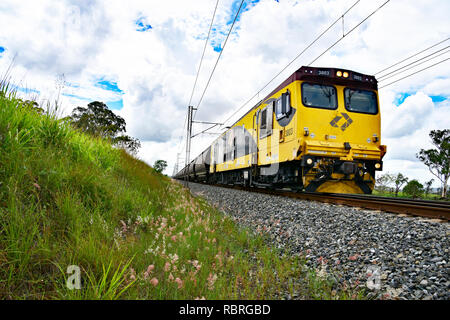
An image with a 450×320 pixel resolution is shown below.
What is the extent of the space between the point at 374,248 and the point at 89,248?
3014 millimetres

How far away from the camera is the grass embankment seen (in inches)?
71.7

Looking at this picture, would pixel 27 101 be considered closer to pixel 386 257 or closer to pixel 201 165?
pixel 386 257

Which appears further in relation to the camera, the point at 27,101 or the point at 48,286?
the point at 27,101

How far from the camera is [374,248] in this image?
10.0ft

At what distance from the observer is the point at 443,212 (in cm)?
438

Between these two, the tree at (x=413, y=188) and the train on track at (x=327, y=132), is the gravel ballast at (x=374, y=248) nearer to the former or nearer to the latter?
the train on track at (x=327, y=132)

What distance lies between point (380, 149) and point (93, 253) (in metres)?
8.44

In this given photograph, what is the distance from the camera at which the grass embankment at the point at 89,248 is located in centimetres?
182

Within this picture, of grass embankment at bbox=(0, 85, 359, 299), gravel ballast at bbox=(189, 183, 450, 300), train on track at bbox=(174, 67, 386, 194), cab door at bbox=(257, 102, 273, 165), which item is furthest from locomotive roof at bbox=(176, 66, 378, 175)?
grass embankment at bbox=(0, 85, 359, 299)

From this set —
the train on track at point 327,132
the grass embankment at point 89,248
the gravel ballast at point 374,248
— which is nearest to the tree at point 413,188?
the train on track at point 327,132

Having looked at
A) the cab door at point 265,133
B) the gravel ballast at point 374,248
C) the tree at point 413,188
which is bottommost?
the gravel ballast at point 374,248

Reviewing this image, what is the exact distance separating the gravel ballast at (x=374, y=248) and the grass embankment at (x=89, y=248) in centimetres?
36

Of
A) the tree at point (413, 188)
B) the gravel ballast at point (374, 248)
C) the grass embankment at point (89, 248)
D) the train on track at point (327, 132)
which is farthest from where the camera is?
the tree at point (413, 188)
